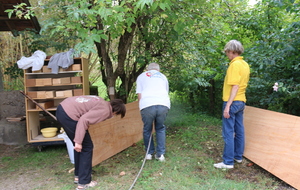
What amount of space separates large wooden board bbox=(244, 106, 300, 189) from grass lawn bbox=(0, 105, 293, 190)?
5.7 inches

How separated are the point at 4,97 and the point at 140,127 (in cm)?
336

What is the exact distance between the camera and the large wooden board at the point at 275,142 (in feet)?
10.1

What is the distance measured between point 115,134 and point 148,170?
1.02 metres

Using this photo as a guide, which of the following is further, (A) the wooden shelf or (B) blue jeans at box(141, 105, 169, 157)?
(A) the wooden shelf

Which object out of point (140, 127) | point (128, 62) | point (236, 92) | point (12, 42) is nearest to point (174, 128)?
point (140, 127)

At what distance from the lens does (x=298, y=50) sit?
3.86 m

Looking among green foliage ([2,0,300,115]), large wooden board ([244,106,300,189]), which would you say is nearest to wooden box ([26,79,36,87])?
green foliage ([2,0,300,115])

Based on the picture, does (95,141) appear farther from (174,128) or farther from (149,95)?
(174,128)

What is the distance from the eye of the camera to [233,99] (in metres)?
3.52

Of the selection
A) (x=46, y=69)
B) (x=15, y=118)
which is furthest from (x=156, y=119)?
(x=15, y=118)

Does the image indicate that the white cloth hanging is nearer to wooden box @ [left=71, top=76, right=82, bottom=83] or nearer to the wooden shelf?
wooden box @ [left=71, top=76, right=82, bottom=83]

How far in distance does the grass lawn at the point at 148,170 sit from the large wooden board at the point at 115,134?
0.45ft

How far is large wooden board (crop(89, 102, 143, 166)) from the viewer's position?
3.98 metres

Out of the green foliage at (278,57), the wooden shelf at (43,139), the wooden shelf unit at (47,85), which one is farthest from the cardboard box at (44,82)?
the green foliage at (278,57)
